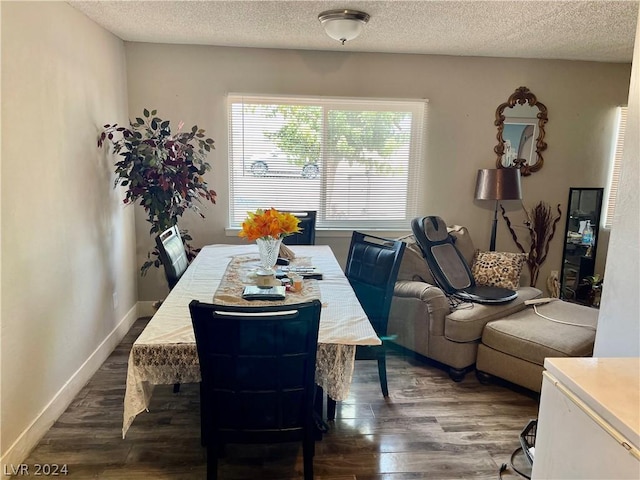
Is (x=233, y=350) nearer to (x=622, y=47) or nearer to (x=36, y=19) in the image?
(x=36, y=19)

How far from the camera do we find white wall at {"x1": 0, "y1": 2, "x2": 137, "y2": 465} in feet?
6.57

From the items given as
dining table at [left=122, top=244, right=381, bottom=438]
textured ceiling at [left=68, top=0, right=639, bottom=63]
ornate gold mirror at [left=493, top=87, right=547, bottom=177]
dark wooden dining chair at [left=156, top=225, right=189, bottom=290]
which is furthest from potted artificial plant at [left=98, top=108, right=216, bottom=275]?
ornate gold mirror at [left=493, top=87, right=547, bottom=177]

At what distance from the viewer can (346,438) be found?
229cm

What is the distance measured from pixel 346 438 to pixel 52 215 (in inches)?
78.8

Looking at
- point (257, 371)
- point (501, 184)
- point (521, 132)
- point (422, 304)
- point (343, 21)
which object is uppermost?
point (343, 21)

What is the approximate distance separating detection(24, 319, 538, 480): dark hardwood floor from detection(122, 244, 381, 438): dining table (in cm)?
41

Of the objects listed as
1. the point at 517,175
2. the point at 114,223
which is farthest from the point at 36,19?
the point at 517,175

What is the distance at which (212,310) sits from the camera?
1.50 m

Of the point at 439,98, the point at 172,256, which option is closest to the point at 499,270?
the point at 439,98

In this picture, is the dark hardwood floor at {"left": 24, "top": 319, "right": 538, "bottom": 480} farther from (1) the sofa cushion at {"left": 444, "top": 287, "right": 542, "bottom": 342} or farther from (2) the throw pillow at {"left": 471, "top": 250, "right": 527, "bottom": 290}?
(2) the throw pillow at {"left": 471, "top": 250, "right": 527, "bottom": 290}

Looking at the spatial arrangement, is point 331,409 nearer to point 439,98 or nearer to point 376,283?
point 376,283

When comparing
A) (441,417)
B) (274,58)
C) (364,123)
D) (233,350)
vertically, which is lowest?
(441,417)

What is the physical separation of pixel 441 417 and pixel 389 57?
291 cm

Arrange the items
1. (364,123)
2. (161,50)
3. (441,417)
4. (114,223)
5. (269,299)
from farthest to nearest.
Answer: (364,123), (161,50), (114,223), (441,417), (269,299)
